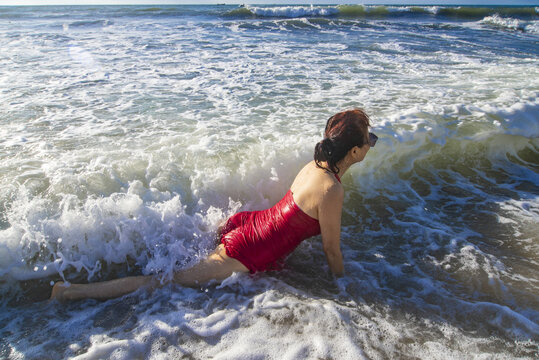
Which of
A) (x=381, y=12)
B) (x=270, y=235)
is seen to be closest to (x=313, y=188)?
(x=270, y=235)

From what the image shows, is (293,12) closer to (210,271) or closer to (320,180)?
(320,180)

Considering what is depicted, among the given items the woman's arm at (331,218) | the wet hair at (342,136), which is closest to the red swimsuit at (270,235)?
the woman's arm at (331,218)

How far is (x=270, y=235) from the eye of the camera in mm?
2895

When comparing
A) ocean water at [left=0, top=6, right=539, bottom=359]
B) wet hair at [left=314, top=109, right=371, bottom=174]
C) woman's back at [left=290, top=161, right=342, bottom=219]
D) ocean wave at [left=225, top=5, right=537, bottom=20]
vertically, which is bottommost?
ocean water at [left=0, top=6, right=539, bottom=359]

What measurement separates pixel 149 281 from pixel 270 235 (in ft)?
3.59

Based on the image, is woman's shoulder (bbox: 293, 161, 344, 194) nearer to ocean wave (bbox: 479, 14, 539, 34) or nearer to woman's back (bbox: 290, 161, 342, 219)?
woman's back (bbox: 290, 161, 342, 219)

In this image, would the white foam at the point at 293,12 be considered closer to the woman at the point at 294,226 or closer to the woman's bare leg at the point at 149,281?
the woman at the point at 294,226

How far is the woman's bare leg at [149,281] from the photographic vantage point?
2.83 metres

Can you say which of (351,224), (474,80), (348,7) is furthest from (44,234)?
(348,7)

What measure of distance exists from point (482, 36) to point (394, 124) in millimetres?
15081

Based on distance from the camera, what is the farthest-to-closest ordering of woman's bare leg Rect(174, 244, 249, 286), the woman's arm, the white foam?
1. the white foam
2. woman's bare leg Rect(174, 244, 249, 286)
3. the woman's arm

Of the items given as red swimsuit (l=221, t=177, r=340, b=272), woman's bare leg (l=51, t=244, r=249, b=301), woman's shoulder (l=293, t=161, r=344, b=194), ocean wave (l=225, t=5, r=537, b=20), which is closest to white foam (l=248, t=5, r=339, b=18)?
ocean wave (l=225, t=5, r=537, b=20)

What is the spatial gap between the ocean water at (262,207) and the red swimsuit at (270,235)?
20cm

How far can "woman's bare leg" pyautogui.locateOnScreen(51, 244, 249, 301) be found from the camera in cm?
283
